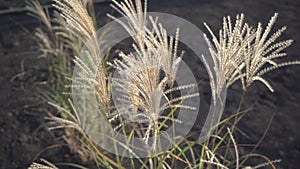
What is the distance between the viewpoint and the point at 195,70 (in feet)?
9.48

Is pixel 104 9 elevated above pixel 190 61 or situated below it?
above

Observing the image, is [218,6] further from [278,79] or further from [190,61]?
[278,79]

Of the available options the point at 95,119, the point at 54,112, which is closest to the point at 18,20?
the point at 54,112

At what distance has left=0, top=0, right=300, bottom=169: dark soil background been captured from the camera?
240 centimetres

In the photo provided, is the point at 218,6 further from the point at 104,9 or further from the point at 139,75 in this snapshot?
the point at 139,75

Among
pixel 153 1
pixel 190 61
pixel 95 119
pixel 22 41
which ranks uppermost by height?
pixel 153 1

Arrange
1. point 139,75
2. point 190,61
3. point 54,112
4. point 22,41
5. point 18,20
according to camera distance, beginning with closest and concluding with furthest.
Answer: point 139,75 → point 54,112 → point 190,61 → point 22,41 → point 18,20

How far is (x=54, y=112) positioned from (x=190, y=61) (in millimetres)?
910

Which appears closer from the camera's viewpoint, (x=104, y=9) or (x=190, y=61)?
(x=190, y=61)

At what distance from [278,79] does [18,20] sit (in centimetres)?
193

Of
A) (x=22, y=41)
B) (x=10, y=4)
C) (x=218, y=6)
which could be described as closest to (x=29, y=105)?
(x=22, y=41)

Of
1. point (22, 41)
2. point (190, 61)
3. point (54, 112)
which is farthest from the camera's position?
point (22, 41)

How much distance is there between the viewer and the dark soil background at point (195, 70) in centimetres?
240

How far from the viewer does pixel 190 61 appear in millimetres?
2979
